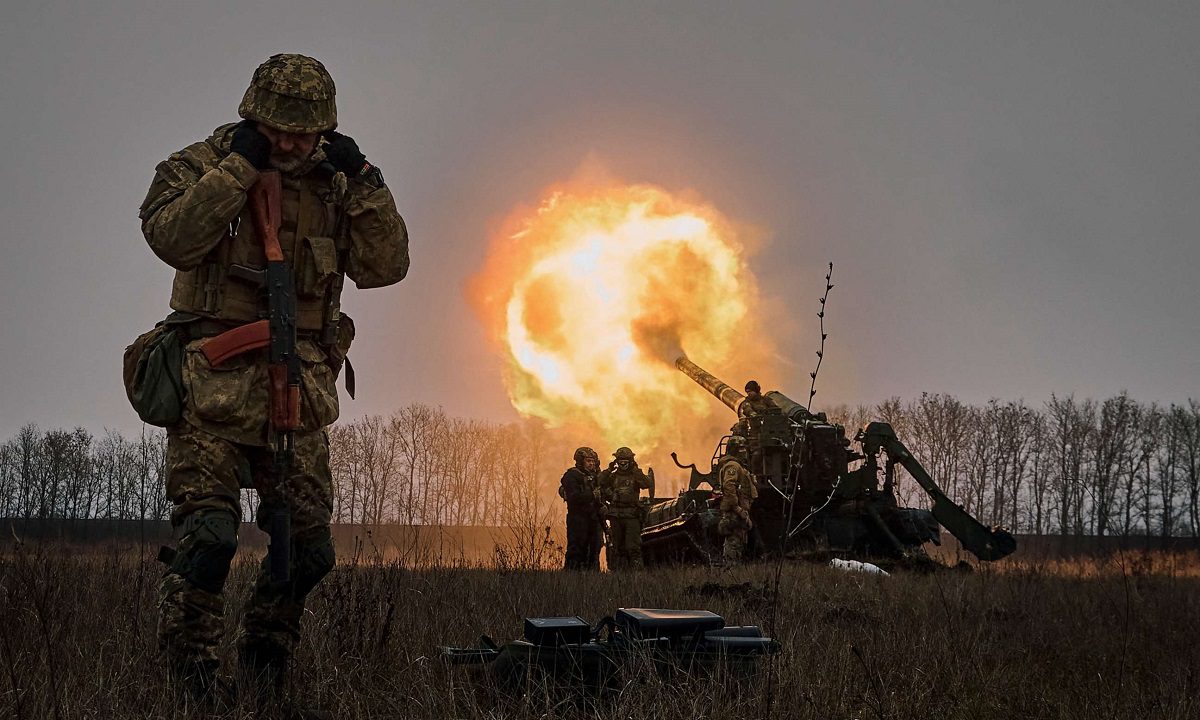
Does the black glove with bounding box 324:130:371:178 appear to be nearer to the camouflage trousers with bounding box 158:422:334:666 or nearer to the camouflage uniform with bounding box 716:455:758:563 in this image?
the camouflage trousers with bounding box 158:422:334:666

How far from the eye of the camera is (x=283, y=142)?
13.0ft

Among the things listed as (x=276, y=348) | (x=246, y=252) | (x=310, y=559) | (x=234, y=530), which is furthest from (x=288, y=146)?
(x=310, y=559)

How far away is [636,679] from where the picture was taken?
11.0ft

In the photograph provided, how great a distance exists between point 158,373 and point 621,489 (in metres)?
12.9

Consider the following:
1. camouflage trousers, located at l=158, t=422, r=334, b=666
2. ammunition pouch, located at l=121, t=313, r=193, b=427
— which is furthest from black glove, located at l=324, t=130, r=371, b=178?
camouflage trousers, located at l=158, t=422, r=334, b=666

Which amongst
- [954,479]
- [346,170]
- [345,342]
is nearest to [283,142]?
[346,170]

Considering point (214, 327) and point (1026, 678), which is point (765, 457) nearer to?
point (1026, 678)

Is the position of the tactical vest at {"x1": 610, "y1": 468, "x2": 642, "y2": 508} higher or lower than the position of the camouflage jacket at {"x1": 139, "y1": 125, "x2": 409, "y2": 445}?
lower

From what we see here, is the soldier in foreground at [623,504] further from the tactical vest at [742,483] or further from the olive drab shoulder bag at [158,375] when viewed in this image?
the olive drab shoulder bag at [158,375]

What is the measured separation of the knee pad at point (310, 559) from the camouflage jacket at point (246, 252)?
0.46 meters

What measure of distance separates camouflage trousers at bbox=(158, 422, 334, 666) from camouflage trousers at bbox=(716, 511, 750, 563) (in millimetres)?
11619

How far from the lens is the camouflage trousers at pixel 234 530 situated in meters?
3.61

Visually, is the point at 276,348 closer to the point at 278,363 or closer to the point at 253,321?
the point at 278,363

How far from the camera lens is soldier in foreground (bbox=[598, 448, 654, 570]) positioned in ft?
53.4
